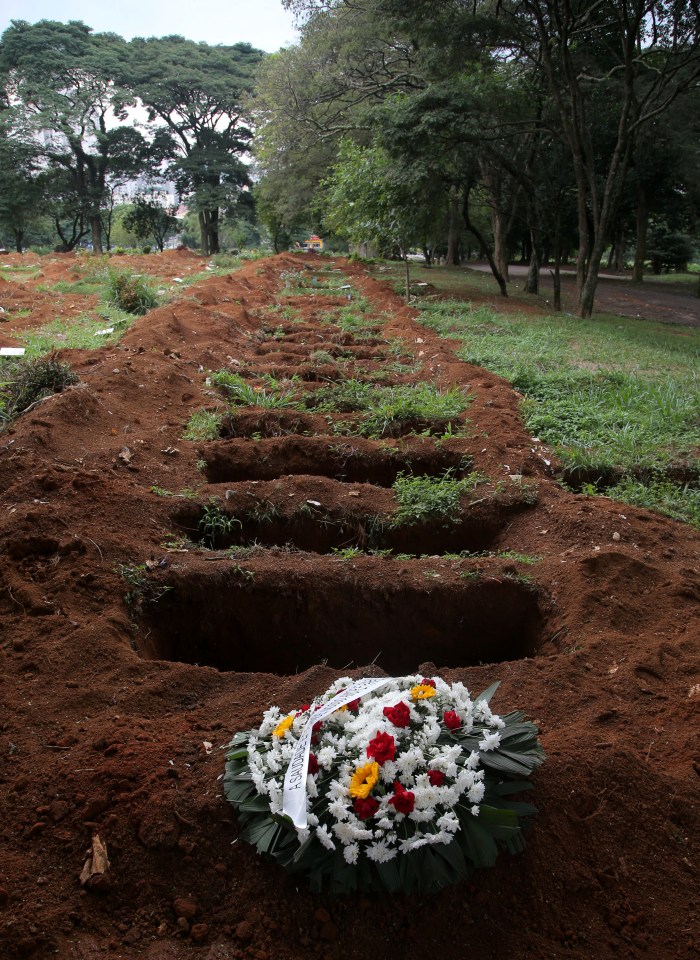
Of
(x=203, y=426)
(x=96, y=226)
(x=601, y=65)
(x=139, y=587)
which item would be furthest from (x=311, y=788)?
(x=96, y=226)

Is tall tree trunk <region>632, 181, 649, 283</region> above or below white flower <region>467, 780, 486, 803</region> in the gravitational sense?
above

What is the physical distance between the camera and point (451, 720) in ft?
5.64

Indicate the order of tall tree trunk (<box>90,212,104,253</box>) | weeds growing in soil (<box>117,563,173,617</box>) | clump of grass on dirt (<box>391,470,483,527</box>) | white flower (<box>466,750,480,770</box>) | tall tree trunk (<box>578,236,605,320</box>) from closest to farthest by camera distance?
white flower (<box>466,750,480,770</box>) → weeds growing in soil (<box>117,563,173,617</box>) → clump of grass on dirt (<box>391,470,483,527</box>) → tall tree trunk (<box>578,236,605,320</box>) → tall tree trunk (<box>90,212,104,253</box>)

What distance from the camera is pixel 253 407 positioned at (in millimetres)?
5277

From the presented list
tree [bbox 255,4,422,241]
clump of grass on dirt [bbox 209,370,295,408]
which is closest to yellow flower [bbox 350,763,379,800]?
clump of grass on dirt [bbox 209,370,295,408]

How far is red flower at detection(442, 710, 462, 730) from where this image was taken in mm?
1720

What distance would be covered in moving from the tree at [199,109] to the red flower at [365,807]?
29.1 metres

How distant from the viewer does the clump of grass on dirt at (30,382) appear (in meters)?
4.39

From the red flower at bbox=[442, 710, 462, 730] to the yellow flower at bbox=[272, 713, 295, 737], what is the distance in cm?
39

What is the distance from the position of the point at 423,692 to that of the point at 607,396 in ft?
14.5

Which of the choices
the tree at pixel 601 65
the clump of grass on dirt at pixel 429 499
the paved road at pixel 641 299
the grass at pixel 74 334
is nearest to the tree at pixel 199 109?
the paved road at pixel 641 299

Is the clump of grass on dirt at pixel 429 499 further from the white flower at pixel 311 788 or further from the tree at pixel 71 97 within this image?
the tree at pixel 71 97

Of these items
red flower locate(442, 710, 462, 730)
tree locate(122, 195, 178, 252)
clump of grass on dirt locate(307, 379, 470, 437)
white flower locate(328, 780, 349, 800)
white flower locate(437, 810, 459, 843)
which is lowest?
white flower locate(437, 810, 459, 843)

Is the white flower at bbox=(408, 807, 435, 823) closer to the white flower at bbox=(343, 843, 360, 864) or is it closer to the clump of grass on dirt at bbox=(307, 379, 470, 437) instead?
the white flower at bbox=(343, 843, 360, 864)
